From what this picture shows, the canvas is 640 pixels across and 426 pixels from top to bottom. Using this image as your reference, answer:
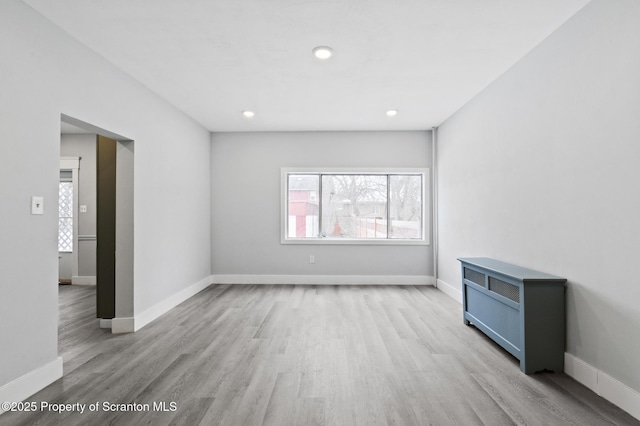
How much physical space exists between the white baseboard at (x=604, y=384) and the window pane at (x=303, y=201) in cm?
390

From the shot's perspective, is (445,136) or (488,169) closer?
(488,169)

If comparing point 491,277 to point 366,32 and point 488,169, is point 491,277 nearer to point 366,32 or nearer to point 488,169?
point 488,169

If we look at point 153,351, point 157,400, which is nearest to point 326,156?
point 153,351

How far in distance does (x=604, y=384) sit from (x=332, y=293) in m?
3.23

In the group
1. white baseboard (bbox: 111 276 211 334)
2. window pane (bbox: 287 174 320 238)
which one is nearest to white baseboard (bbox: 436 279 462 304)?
window pane (bbox: 287 174 320 238)

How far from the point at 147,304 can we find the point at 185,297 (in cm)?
92

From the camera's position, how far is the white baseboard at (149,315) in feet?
10.9

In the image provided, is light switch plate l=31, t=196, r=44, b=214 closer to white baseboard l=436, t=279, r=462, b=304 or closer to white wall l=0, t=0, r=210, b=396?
white wall l=0, t=0, r=210, b=396

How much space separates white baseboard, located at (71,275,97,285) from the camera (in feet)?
18.2

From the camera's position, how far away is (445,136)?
4887 mm

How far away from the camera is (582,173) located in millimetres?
2281

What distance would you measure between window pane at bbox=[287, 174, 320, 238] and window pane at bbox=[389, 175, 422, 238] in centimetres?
134

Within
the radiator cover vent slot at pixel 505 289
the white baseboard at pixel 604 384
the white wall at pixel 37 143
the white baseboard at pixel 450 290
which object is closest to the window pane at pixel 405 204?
the white baseboard at pixel 450 290

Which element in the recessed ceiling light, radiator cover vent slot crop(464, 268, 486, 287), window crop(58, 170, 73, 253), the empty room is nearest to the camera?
the empty room
